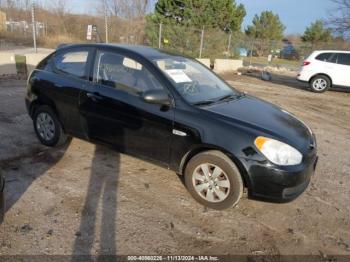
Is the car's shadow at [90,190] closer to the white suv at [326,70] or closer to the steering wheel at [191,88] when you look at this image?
the steering wheel at [191,88]

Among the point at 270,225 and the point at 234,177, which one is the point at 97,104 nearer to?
the point at 234,177

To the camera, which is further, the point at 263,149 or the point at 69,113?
the point at 69,113

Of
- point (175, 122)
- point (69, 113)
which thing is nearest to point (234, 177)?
point (175, 122)

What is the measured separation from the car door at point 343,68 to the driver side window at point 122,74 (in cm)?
1117

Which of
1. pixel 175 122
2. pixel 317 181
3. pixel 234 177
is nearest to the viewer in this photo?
pixel 234 177

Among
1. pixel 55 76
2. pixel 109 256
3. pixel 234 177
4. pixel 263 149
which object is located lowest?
pixel 109 256

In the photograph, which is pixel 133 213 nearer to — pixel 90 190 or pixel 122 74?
pixel 90 190

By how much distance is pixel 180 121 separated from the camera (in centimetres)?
363

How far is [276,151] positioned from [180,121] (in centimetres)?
107

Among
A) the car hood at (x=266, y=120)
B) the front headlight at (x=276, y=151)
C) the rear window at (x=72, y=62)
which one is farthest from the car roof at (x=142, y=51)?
the front headlight at (x=276, y=151)

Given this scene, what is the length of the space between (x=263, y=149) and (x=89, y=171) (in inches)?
90.4

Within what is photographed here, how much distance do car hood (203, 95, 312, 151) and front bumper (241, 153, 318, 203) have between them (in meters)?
0.30

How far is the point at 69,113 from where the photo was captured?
179 inches

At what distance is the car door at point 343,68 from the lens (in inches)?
497
